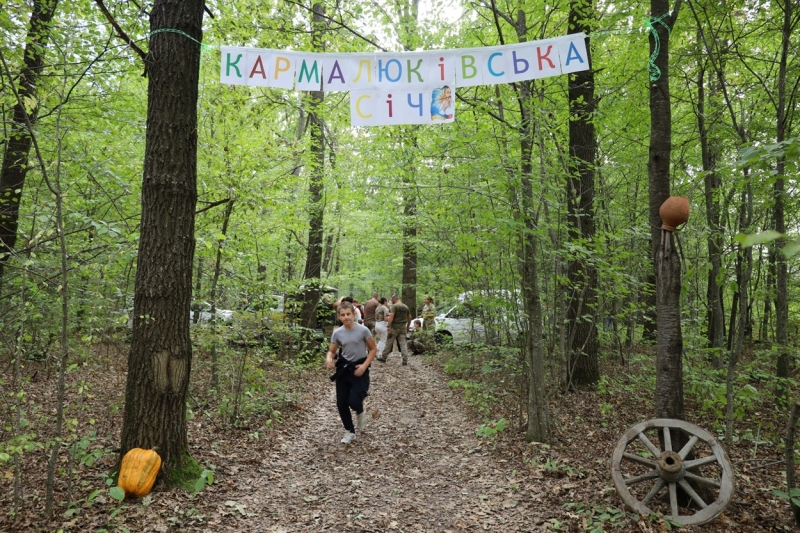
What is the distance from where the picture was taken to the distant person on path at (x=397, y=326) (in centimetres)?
1196

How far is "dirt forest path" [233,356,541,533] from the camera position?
3.95 metres

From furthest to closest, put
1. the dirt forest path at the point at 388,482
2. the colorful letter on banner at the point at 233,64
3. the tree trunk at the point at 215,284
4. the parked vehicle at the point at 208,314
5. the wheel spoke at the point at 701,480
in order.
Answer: the parked vehicle at the point at 208,314
the tree trunk at the point at 215,284
the colorful letter on banner at the point at 233,64
the dirt forest path at the point at 388,482
the wheel spoke at the point at 701,480

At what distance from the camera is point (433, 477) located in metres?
4.95

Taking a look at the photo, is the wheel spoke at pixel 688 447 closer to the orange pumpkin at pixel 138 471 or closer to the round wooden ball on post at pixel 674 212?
the round wooden ball on post at pixel 674 212

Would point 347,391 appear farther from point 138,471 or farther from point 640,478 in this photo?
point 640,478

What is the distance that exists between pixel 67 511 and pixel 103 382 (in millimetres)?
4914

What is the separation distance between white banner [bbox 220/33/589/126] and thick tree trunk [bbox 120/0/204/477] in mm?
515

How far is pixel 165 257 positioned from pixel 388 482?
123 inches

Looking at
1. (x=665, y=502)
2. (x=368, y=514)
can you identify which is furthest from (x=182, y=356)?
(x=665, y=502)

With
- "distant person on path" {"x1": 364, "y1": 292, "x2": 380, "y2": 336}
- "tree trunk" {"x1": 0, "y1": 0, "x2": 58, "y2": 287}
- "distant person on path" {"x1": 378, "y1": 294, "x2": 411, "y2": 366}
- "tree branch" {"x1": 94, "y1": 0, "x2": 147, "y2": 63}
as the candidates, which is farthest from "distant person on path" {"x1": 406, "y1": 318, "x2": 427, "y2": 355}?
"tree branch" {"x1": 94, "y1": 0, "x2": 147, "y2": 63}

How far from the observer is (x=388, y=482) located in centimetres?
481

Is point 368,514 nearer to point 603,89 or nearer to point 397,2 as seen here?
point 397,2

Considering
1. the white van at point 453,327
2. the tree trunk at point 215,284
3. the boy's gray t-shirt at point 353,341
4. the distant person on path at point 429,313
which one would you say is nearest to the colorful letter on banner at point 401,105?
the tree trunk at point 215,284

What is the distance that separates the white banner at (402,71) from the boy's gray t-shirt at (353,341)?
2751 millimetres
